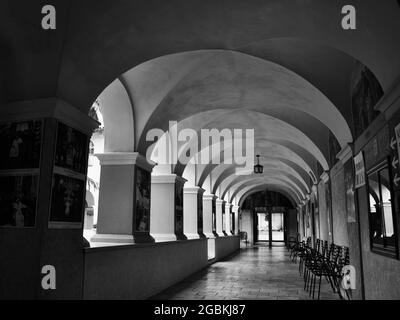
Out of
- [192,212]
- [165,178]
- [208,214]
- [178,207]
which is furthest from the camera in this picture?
[208,214]

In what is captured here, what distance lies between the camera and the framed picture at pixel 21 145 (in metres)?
5.11

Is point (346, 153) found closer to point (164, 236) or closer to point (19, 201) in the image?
point (164, 236)

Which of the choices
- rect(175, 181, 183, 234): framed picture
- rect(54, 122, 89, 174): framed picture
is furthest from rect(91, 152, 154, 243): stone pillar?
rect(175, 181, 183, 234): framed picture

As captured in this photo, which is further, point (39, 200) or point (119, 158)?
point (119, 158)

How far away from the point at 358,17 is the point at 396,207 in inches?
96.1

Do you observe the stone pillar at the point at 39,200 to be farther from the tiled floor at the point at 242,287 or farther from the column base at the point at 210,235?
the column base at the point at 210,235

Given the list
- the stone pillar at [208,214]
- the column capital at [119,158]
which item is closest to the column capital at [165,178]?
the column capital at [119,158]

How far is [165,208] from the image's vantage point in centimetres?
1128

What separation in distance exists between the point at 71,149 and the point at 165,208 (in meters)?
6.04

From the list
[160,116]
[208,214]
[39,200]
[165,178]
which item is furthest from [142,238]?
[208,214]

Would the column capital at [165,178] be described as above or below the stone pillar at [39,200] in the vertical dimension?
above

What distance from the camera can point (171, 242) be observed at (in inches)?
403

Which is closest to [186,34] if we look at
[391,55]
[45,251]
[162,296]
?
[391,55]

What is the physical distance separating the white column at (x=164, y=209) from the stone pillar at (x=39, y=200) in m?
5.67
